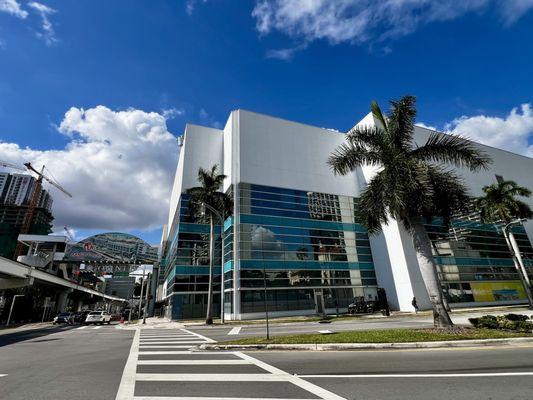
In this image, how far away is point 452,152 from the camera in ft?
47.7

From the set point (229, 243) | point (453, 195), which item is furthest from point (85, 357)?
point (229, 243)

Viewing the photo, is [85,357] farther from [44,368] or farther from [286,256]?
[286,256]

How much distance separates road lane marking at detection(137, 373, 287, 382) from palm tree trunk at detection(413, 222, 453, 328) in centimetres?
913

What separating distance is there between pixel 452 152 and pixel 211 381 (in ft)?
48.3

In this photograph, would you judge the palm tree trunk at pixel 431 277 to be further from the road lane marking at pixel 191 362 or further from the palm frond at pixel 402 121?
the road lane marking at pixel 191 362

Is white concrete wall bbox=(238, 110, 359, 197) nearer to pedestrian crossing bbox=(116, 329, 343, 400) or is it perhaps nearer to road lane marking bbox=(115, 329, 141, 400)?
road lane marking bbox=(115, 329, 141, 400)

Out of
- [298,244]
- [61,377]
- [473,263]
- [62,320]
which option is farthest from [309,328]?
[62,320]

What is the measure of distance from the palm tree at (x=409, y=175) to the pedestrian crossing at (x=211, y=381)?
941cm

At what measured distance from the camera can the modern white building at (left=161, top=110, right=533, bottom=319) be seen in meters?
34.0

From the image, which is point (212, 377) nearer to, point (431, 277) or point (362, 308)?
point (431, 277)

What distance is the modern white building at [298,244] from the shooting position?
3400 centimetres

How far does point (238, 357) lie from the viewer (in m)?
8.77

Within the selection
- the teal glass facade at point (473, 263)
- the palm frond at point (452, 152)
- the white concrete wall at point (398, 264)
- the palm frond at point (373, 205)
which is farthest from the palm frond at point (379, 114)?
the teal glass facade at point (473, 263)

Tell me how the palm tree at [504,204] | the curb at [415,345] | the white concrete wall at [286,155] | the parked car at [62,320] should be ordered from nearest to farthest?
the curb at [415,345] → the palm tree at [504,204] → the parked car at [62,320] → the white concrete wall at [286,155]
